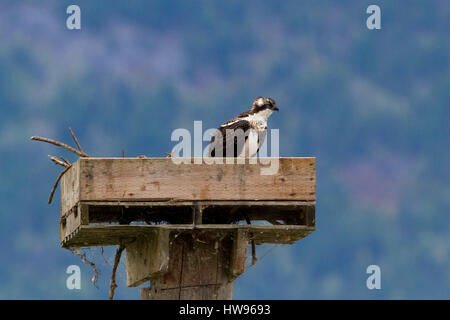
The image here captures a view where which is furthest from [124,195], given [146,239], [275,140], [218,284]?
[275,140]

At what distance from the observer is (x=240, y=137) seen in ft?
37.2

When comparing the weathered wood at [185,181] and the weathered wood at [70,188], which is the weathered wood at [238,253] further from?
the weathered wood at [70,188]

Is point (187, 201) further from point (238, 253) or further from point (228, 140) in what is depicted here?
point (228, 140)

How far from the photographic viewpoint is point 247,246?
8797 mm

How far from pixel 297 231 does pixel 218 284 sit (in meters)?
0.81

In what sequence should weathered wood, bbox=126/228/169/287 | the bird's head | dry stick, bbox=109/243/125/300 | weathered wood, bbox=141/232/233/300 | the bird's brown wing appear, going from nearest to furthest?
weathered wood, bbox=126/228/169/287 < weathered wood, bbox=141/232/233/300 < dry stick, bbox=109/243/125/300 < the bird's brown wing < the bird's head

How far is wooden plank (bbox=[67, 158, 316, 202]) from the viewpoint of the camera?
8.73 meters

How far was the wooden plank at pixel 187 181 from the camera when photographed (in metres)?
8.73

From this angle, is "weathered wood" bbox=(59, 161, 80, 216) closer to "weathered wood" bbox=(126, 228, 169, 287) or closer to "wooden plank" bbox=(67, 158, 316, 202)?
"wooden plank" bbox=(67, 158, 316, 202)

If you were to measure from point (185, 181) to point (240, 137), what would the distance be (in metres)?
2.61

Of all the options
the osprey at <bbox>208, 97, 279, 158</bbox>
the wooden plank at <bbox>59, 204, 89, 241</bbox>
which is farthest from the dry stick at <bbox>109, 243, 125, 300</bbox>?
the osprey at <bbox>208, 97, 279, 158</bbox>

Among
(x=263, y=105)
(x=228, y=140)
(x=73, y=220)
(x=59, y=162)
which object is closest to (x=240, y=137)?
(x=228, y=140)

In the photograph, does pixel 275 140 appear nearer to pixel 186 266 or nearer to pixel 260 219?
pixel 260 219

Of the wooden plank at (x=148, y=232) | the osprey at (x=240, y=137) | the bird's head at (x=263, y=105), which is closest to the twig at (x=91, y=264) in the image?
the wooden plank at (x=148, y=232)
